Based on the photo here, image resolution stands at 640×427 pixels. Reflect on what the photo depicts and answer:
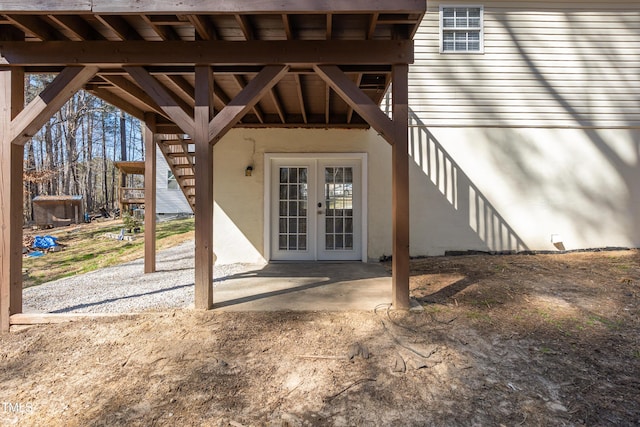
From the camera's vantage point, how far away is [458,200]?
6.34 meters

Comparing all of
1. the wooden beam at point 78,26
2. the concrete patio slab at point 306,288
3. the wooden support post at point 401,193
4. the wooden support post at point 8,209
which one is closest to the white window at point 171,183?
the concrete patio slab at point 306,288

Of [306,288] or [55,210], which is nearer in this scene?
[306,288]

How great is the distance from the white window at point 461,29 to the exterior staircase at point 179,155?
5.31 metres

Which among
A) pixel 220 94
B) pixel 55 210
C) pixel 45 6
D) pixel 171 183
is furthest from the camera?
pixel 171 183

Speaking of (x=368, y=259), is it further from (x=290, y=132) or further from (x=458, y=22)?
(x=458, y=22)

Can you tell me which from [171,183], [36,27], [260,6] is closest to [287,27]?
[260,6]

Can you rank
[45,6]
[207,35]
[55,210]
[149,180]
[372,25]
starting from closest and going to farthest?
[45,6] < [372,25] < [207,35] < [149,180] < [55,210]

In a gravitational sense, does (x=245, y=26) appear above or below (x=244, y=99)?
above

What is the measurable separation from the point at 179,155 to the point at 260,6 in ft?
13.4

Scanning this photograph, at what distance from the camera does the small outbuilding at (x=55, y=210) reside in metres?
13.3

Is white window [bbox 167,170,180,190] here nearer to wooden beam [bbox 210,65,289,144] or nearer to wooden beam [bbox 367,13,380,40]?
wooden beam [bbox 210,65,289,144]

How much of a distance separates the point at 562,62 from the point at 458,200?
3372 mm

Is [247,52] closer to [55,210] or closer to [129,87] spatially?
[129,87]

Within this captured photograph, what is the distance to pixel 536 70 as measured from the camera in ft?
20.6
